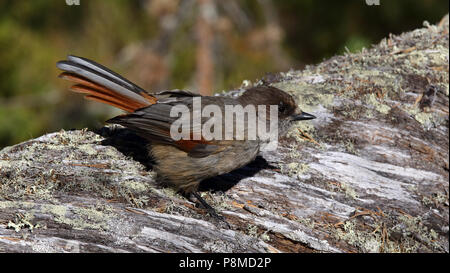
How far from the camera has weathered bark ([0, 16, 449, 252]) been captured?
2.84 metres

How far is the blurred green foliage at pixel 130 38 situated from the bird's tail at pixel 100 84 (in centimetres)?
365

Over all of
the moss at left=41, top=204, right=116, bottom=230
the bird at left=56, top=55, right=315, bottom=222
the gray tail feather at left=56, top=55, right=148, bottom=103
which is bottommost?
the moss at left=41, top=204, right=116, bottom=230

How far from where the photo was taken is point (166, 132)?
370cm

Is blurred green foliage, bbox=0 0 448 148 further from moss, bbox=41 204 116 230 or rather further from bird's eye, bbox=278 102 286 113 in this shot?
moss, bbox=41 204 116 230

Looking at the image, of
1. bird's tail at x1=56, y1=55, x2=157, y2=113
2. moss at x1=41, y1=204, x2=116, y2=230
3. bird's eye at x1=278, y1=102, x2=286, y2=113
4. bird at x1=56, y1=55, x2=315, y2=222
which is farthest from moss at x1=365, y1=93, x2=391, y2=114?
moss at x1=41, y1=204, x2=116, y2=230

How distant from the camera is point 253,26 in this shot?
8211mm

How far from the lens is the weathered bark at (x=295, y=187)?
284 cm

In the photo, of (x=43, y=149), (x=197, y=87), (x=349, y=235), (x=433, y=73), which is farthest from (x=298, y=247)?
(x=197, y=87)

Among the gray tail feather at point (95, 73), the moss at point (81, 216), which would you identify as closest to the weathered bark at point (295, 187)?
the moss at point (81, 216)

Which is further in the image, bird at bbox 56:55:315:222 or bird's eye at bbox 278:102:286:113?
bird's eye at bbox 278:102:286:113

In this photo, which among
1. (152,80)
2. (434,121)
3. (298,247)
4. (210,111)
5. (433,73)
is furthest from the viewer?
(152,80)
